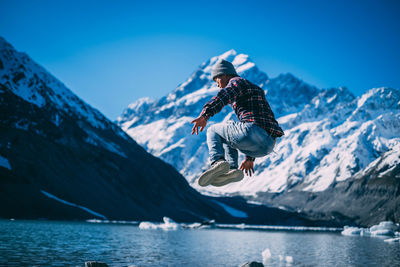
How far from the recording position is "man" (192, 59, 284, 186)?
754cm

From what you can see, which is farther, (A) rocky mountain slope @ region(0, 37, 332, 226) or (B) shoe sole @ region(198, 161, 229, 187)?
(A) rocky mountain slope @ region(0, 37, 332, 226)

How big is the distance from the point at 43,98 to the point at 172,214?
9209 cm

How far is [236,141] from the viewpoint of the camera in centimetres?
778

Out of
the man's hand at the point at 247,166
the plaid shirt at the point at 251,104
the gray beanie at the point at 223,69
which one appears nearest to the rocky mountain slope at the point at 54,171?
the man's hand at the point at 247,166

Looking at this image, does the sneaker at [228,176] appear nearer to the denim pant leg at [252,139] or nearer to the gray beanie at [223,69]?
the denim pant leg at [252,139]

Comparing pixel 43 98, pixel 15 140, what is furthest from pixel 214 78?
pixel 43 98

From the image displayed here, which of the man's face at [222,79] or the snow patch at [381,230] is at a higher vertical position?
the man's face at [222,79]

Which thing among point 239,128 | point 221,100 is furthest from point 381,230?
point 221,100

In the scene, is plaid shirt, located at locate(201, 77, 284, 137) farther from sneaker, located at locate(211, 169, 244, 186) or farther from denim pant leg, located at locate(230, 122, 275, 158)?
sneaker, located at locate(211, 169, 244, 186)

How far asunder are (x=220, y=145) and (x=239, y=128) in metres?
0.69

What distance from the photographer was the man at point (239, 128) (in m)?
7.54

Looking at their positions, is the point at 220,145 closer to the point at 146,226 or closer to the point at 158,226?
the point at 146,226

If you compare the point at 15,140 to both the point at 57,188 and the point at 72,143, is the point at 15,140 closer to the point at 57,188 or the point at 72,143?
the point at 57,188

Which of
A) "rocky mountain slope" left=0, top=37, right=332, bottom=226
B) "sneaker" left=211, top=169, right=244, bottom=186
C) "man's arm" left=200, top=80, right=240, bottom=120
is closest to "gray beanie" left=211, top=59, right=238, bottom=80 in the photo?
"man's arm" left=200, top=80, right=240, bottom=120
